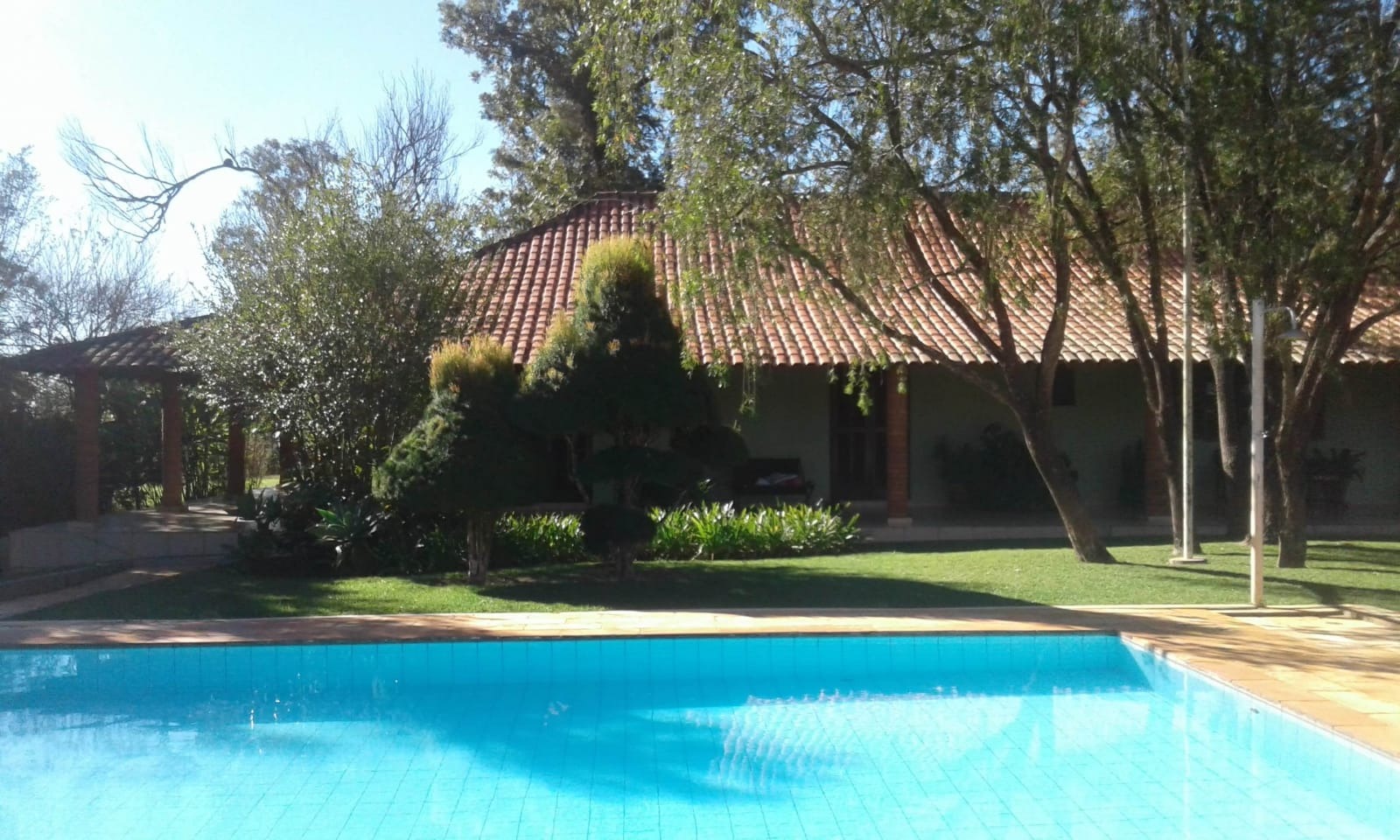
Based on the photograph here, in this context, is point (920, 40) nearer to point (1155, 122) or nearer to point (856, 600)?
point (1155, 122)

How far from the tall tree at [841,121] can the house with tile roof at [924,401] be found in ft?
15.6

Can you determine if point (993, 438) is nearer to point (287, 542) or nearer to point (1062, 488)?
point (1062, 488)

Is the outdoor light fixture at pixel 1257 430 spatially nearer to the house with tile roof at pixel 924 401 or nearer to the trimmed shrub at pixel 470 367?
the house with tile roof at pixel 924 401

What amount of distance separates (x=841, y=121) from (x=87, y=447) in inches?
473

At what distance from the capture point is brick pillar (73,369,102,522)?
56.0ft

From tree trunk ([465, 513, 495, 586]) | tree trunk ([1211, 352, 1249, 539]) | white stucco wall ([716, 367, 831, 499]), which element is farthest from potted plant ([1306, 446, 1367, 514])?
tree trunk ([465, 513, 495, 586])

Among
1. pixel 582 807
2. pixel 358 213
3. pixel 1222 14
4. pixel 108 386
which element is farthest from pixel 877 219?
pixel 108 386

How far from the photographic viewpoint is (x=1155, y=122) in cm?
1273

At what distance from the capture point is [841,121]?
12.6 meters

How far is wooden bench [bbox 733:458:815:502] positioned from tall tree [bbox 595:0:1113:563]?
20.3ft

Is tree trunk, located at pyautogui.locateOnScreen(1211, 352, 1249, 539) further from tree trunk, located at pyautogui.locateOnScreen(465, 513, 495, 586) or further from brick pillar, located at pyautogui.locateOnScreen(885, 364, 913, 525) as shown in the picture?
tree trunk, located at pyautogui.locateOnScreen(465, 513, 495, 586)

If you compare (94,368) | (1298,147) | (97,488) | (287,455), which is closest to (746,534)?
(287,455)

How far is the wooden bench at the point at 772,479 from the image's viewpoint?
18.8 meters

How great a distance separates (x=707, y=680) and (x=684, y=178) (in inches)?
220
